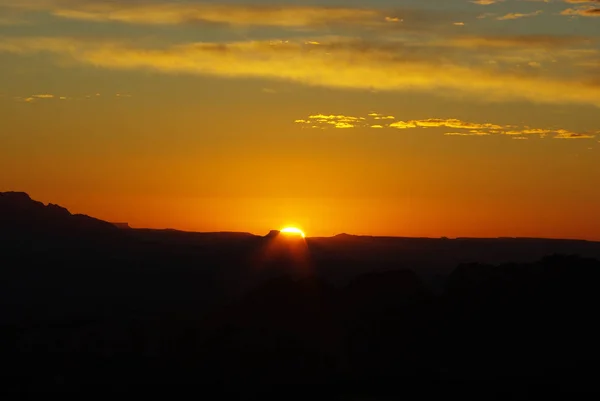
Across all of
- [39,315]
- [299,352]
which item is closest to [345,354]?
[299,352]

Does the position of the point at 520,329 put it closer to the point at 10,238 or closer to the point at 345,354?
the point at 345,354

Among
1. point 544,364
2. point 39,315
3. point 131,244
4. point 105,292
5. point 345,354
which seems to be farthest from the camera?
point 131,244

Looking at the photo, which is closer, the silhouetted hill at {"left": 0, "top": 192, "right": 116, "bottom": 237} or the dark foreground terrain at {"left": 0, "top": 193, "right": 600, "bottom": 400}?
the dark foreground terrain at {"left": 0, "top": 193, "right": 600, "bottom": 400}

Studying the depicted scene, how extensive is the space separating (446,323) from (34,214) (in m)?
100

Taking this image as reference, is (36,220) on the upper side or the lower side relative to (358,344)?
upper

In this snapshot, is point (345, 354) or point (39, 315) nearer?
point (345, 354)

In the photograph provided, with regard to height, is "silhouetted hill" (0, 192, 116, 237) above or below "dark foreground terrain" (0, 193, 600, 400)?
above

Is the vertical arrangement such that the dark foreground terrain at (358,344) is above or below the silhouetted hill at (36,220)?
below

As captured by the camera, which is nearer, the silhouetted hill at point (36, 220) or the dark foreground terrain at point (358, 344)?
the dark foreground terrain at point (358, 344)

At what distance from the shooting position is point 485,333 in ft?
221

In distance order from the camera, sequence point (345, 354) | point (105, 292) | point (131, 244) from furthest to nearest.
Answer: point (131, 244) → point (105, 292) → point (345, 354)

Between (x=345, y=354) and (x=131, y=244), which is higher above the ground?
(x=131, y=244)

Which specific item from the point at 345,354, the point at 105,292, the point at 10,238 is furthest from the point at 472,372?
the point at 10,238

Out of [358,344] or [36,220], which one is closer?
[358,344]
